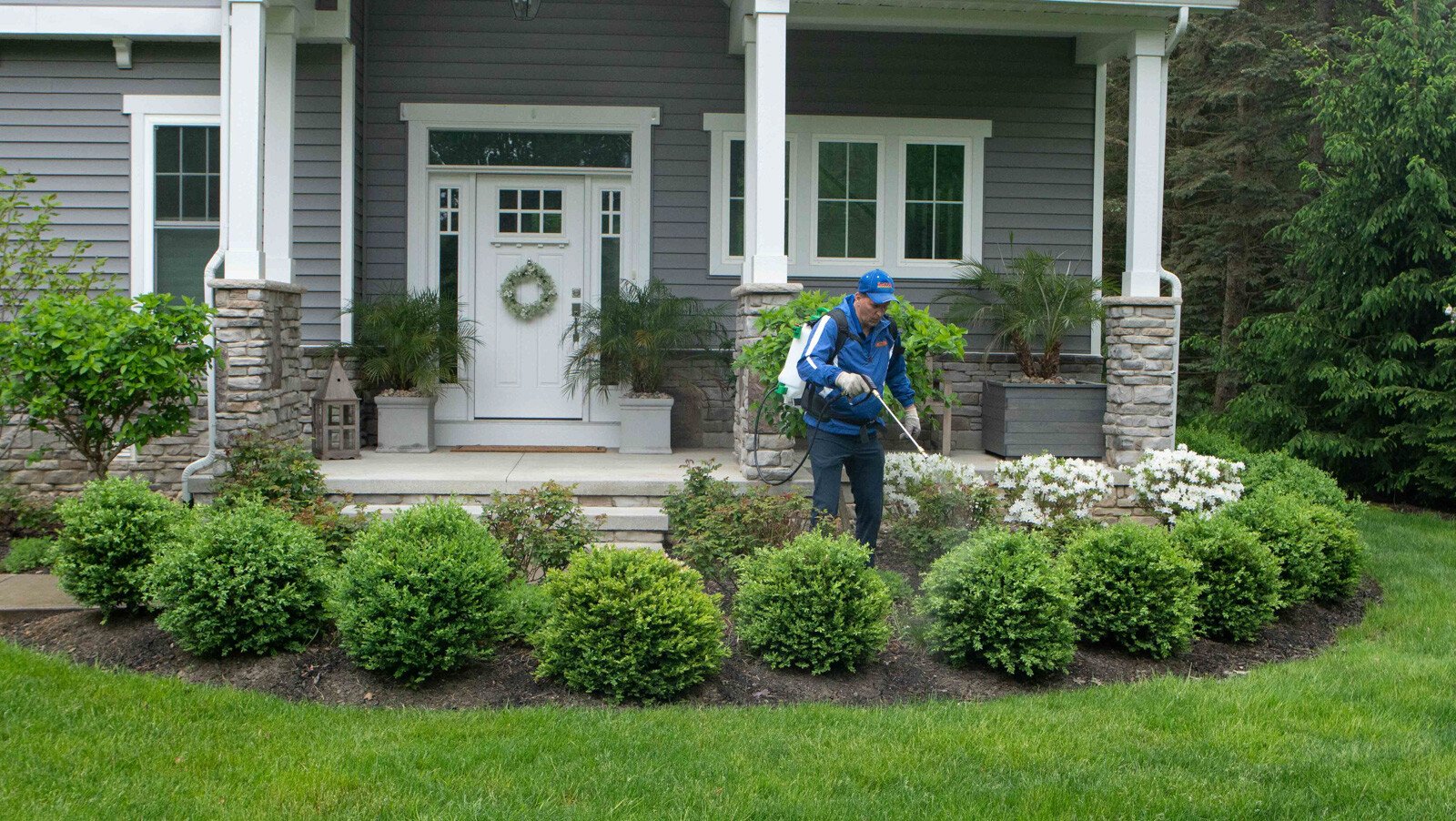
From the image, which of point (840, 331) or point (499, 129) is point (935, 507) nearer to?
point (840, 331)

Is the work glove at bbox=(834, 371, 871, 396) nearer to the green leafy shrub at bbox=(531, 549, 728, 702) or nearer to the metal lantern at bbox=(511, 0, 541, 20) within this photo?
the green leafy shrub at bbox=(531, 549, 728, 702)

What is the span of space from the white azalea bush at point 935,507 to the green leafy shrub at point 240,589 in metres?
3.05

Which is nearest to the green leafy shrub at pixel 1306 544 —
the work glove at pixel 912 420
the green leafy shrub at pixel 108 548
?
the work glove at pixel 912 420

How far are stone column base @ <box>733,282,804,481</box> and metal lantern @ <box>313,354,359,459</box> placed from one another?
271 cm

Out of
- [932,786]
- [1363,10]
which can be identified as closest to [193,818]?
[932,786]

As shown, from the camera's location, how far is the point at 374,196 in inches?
363

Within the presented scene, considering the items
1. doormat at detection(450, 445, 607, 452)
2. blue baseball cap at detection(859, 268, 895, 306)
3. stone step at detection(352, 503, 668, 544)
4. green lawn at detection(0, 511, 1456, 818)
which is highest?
blue baseball cap at detection(859, 268, 895, 306)

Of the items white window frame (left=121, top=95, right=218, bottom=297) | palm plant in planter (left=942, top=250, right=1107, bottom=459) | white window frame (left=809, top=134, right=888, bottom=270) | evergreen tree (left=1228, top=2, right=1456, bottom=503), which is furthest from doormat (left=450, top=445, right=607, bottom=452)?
evergreen tree (left=1228, top=2, right=1456, bottom=503)

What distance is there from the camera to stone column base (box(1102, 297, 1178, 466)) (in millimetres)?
8031

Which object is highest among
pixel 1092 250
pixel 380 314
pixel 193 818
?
pixel 1092 250

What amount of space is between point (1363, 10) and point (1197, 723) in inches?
560

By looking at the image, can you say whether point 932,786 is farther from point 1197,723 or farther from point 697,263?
point 697,263

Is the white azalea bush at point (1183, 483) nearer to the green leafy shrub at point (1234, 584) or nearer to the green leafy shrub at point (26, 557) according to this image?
the green leafy shrub at point (1234, 584)

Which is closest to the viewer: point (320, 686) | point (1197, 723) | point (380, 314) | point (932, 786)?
point (932, 786)
